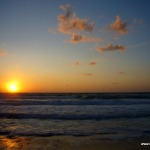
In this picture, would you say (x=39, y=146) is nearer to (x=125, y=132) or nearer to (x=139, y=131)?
(x=125, y=132)

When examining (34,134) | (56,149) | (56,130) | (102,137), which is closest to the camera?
(56,149)

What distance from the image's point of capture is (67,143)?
26.7ft

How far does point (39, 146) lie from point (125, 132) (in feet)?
13.9

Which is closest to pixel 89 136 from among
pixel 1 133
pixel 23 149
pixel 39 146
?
pixel 39 146

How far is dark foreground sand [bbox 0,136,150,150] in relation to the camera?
7.51 meters

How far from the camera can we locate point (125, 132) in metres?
9.95

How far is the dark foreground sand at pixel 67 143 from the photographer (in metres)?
7.51

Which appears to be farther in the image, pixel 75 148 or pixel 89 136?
pixel 89 136

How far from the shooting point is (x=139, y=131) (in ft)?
33.3

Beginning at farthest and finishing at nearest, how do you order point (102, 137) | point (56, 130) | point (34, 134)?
point (56, 130)
point (34, 134)
point (102, 137)

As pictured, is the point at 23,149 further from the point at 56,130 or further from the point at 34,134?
the point at 56,130

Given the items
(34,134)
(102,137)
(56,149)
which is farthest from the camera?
(34,134)

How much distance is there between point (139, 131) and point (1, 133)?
6.49 m

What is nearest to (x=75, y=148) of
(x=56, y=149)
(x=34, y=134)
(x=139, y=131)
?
(x=56, y=149)
